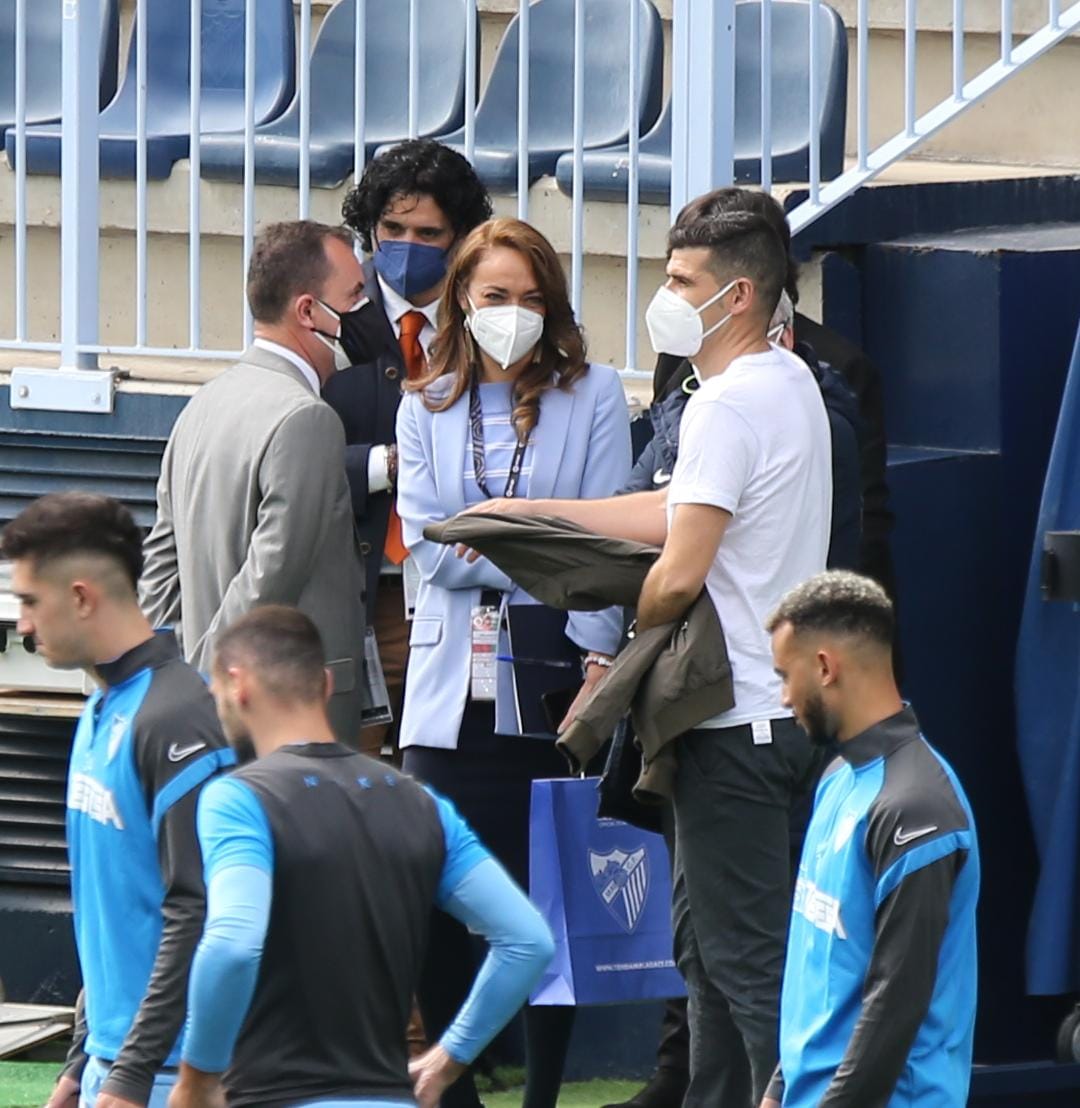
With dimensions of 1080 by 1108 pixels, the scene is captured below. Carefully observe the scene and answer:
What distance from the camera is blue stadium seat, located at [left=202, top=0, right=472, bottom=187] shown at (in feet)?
24.5

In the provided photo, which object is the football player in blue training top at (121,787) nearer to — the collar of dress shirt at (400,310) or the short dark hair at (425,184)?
the collar of dress shirt at (400,310)

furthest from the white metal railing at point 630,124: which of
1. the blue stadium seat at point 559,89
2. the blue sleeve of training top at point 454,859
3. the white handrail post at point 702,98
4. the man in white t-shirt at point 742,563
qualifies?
the blue sleeve of training top at point 454,859

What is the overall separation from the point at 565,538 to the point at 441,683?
0.56 meters

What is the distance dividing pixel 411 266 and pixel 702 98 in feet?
2.46

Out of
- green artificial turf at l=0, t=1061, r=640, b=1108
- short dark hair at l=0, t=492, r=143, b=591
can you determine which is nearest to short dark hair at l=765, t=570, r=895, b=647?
short dark hair at l=0, t=492, r=143, b=591

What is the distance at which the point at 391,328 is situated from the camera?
16.8ft

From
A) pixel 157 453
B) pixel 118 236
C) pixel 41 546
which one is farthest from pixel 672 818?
pixel 118 236

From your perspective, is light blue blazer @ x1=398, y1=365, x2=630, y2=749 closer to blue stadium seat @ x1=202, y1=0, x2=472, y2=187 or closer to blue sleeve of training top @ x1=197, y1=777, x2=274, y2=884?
blue sleeve of training top @ x1=197, y1=777, x2=274, y2=884

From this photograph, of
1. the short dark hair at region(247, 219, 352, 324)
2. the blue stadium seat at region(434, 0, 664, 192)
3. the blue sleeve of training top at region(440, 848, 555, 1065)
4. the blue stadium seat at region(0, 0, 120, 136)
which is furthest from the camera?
the blue stadium seat at region(0, 0, 120, 136)

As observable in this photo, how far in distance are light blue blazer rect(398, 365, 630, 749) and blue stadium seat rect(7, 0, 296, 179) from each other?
316 cm

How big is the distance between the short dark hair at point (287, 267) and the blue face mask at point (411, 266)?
0.88 ft

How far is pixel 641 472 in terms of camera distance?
4.74 metres

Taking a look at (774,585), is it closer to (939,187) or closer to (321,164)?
(939,187)

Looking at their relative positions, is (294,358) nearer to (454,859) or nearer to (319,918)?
(454,859)
